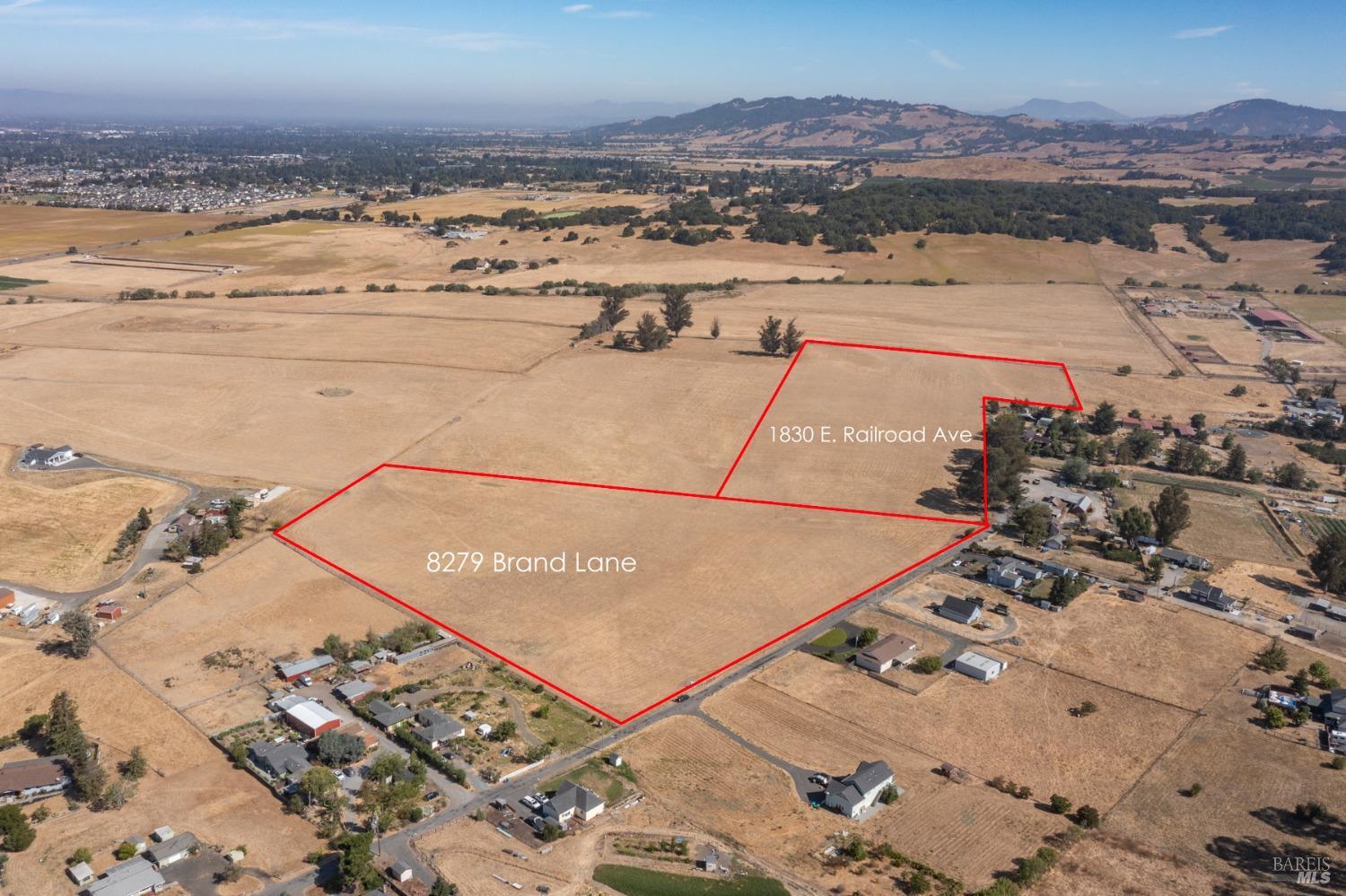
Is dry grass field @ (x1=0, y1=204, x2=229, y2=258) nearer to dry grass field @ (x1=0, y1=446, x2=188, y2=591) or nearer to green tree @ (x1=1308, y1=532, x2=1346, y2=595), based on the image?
dry grass field @ (x1=0, y1=446, x2=188, y2=591)

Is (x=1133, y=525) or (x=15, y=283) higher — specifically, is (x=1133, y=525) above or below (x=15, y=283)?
below

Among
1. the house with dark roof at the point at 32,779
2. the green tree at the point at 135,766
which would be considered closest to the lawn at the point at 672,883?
the green tree at the point at 135,766

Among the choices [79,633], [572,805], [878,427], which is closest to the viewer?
[572,805]

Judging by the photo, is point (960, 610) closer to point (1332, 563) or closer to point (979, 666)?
point (979, 666)

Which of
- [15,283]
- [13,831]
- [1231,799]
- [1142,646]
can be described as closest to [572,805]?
[13,831]

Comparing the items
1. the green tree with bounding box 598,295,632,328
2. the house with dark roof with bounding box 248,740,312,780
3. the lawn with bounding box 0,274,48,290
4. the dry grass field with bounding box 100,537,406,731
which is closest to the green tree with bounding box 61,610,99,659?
the dry grass field with bounding box 100,537,406,731

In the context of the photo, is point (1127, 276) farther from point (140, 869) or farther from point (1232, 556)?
point (140, 869)
